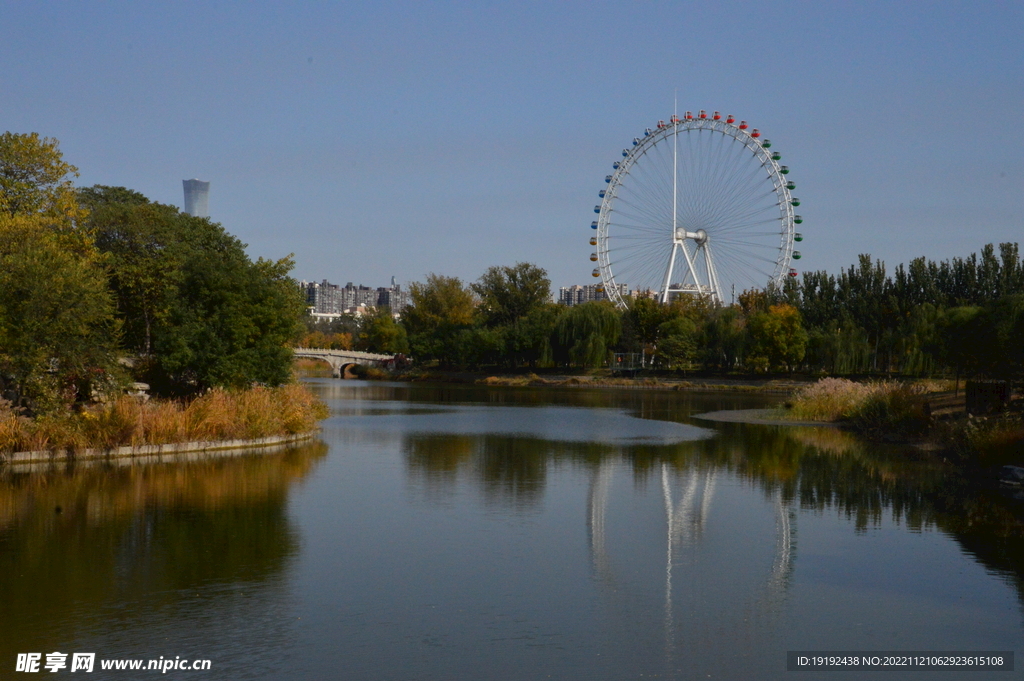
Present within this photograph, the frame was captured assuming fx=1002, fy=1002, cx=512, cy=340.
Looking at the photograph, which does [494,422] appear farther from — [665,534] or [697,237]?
[697,237]

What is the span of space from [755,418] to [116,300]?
26206mm

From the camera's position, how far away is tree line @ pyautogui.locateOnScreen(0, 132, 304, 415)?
70.7 feet

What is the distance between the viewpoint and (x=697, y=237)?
71438mm

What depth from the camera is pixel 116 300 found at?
1052 inches

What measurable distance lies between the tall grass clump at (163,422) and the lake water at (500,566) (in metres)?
1.29

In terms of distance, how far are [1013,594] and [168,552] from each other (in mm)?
11005

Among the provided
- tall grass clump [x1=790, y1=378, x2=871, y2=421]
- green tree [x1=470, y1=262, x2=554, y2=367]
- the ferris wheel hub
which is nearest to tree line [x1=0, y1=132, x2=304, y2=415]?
tall grass clump [x1=790, y1=378, x2=871, y2=421]

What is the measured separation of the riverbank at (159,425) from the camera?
21547 mm

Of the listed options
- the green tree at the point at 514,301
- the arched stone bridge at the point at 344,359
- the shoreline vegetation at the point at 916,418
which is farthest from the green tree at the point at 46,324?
the arched stone bridge at the point at 344,359

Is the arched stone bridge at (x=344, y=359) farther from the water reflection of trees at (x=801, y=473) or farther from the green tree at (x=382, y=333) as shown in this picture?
the water reflection of trees at (x=801, y=473)

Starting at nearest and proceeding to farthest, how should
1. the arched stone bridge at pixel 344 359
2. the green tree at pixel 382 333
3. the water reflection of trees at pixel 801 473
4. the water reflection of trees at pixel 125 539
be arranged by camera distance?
the water reflection of trees at pixel 125 539, the water reflection of trees at pixel 801 473, the arched stone bridge at pixel 344 359, the green tree at pixel 382 333

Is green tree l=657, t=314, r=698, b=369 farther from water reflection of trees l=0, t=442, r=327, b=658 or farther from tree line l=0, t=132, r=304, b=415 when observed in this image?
water reflection of trees l=0, t=442, r=327, b=658

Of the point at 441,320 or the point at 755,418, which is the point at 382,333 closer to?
the point at 441,320

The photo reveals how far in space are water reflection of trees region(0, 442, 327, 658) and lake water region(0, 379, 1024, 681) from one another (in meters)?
0.05
